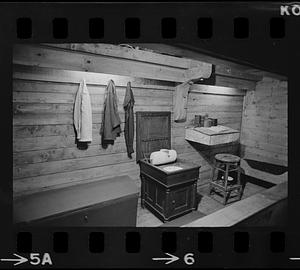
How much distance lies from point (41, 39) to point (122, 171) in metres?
1.94

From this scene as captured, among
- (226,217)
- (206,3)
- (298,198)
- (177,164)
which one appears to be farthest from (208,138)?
(206,3)

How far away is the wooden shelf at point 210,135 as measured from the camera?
331cm

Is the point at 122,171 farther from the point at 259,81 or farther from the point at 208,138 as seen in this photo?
the point at 259,81

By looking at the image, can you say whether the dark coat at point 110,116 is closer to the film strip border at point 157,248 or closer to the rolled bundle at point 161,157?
the rolled bundle at point 161,157

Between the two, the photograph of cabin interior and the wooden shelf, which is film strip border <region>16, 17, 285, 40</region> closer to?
the photograph of cabin interior

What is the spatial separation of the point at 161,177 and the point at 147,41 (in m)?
1.75

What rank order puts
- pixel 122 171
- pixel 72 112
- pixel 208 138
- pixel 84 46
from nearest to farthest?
pixel 84 46
pixel 72 112
pixel 122 171
pixel 208 138

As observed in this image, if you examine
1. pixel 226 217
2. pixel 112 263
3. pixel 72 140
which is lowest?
pixel 112 263

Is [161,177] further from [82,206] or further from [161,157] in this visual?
[82,206]

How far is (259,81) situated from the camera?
13.7 ft

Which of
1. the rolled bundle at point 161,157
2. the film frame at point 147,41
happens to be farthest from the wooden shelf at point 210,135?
the film frame at point 147,41

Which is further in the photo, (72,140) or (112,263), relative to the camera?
(72,140)

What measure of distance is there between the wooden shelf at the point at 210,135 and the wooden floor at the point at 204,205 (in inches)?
42.4

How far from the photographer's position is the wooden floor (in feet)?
9.25
